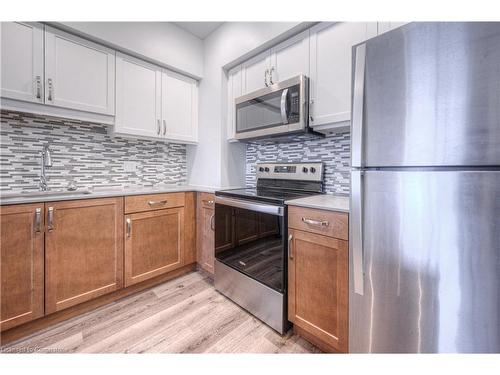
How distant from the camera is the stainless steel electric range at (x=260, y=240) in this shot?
147 cm

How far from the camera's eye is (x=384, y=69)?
915mm

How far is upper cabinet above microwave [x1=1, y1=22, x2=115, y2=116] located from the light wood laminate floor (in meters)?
1.59

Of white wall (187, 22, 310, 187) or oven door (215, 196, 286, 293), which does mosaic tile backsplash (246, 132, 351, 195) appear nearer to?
white wall (187, 22, 310, 187)

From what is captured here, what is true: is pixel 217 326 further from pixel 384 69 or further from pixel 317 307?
pixel 384 69

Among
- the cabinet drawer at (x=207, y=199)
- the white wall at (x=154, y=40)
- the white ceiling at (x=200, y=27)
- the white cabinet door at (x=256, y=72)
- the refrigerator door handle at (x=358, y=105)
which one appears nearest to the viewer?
the refrigerator door handle at (x=358, y=105)

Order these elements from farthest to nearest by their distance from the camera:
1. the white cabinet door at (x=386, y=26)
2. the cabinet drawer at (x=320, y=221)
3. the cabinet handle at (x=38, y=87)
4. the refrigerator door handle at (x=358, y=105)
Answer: the cabinet handle at (x=38, y=87) → the white cabinet door at (x=386, y=26) → the cabinet drawer at (x=320, y=221) → the refrigerator door handle at (x=358, y=105)

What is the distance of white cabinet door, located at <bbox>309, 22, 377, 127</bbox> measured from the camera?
1.45m

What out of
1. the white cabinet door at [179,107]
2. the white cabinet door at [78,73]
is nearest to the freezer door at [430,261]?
the white cabinet door at [179,107]

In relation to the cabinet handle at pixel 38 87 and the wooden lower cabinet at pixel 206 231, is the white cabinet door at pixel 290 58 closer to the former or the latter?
the wooden lower cabinet at pixel 206 231

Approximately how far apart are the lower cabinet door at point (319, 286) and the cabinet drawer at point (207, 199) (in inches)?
36.7

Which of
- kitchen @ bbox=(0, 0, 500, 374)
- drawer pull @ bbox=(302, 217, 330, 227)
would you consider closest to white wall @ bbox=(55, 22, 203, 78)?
kitchen @ bbox=(0, 0, 500, 374)

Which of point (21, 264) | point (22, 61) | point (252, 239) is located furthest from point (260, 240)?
point (22, 61)
